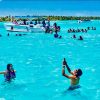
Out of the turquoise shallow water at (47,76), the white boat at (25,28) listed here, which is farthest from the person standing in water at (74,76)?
the white boat at (25,28)

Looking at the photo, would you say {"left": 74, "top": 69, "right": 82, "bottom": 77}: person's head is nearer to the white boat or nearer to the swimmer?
the swimmer

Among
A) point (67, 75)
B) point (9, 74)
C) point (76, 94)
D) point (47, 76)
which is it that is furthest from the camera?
point (47, 76)

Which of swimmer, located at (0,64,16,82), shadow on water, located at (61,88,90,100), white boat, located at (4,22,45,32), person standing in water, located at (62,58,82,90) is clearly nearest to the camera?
person standing in water, located at (62,58,82,90)

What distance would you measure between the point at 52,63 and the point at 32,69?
8.92 ft

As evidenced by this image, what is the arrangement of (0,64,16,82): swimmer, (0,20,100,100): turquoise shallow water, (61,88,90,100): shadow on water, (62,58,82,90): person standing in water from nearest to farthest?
(62,58,82,90): person standing in water → (61,88,90,100): shadow on water → (0,20,100,100): turquoise shallow water → (0,64,16,82): swimmer

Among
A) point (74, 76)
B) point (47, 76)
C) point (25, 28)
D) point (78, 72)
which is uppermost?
point (78, 72)

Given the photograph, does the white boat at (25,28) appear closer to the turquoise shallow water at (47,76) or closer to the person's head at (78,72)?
the turquoise shallow water at (47,76)

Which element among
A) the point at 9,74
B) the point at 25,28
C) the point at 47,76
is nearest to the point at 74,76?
the point at 9,74

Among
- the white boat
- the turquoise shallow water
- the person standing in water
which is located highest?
the person standing in water

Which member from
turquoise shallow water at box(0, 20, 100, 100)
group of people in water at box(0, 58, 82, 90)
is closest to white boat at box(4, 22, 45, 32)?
turquoise shallow water at box(0, 20, 100, 100)

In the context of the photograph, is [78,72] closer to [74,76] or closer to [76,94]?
[74,76]

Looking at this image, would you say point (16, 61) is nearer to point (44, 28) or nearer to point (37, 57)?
point (37, 57)

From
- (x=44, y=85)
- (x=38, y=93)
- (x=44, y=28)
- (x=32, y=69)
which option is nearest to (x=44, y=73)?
(x=32, y=69)

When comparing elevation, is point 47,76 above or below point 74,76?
below
